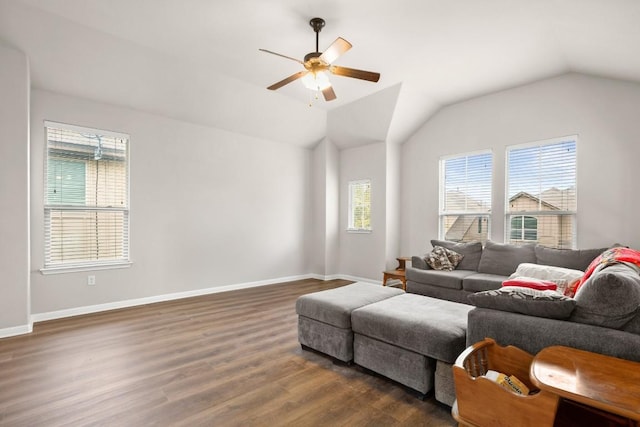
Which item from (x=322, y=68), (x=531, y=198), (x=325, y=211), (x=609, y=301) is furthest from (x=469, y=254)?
(x=322, y=68)

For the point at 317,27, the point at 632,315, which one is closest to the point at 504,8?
the point at 317,27

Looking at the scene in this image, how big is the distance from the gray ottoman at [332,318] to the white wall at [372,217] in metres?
3.02

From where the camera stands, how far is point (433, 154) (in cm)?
602

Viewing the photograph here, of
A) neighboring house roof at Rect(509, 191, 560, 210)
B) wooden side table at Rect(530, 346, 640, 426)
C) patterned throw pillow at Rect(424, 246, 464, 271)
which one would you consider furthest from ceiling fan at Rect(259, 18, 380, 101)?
neighboring house roof at Rect(509, 191, 560, 210)

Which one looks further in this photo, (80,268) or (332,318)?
(80,268)

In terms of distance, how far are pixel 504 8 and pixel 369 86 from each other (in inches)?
89.8

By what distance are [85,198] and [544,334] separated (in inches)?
206

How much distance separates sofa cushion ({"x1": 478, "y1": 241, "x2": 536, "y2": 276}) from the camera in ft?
14.6

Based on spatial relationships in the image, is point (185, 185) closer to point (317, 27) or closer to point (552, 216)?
point (317, 27)

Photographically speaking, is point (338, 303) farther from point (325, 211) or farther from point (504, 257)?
point (325, 211)

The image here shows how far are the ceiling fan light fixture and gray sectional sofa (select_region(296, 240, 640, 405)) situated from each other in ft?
7.24

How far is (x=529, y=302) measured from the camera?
1.96m

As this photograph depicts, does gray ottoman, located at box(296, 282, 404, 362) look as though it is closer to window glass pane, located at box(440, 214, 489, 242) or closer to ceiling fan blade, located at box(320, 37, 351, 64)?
ceiling fan blade, located at box(320, 37, 351, 64)

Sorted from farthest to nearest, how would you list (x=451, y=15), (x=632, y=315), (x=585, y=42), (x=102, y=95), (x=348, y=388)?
(x=102, y=95) < (x=585, y=42) < (x=451, y=15) < (x=348, y=388) < (x=632, y=315)
